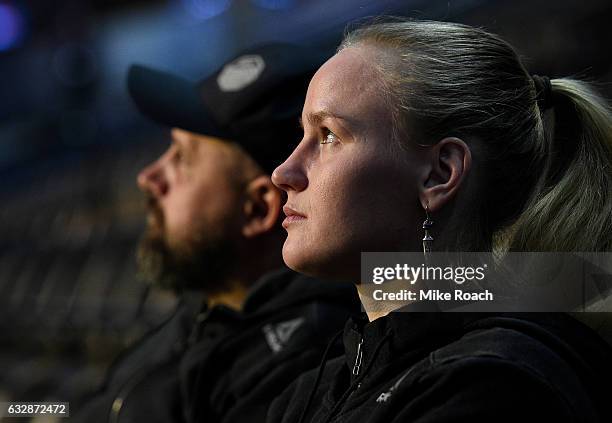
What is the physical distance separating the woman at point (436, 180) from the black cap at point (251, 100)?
503 mm

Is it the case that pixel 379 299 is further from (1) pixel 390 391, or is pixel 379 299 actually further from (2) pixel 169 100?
(2) pixel 169 100

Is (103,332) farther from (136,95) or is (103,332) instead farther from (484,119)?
(484,119)

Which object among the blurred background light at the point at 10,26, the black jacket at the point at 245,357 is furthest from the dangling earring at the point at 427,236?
the blurred background light at the point at 10,26

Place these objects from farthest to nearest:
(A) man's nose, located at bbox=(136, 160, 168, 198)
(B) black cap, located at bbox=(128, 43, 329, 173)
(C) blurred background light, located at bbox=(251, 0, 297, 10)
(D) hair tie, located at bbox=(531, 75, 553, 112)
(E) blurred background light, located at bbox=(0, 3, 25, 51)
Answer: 1. (E) blurred background light, located at bbox=(0, 3, 25, 51)
2. (C) blurred background light, located at bbox=(251, 0, 297, 10)
3. (A) man's nose, located at bbox=(136, 160, 168, 198)
4. (B) black cap, located at bbox=(128, 43, 329, 173)
5. (D) hair tie, located at bbox=(531, 75, 553, 112)

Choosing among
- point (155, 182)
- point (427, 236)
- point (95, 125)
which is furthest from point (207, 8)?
point (427, 236)

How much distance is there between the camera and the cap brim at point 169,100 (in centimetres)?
160

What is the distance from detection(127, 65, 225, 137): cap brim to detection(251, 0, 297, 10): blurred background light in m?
4.23

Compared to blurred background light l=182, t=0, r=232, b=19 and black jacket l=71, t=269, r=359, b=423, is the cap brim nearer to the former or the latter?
black jacket l=71, t=269, r=359, b=423

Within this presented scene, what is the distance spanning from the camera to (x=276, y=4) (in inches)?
245

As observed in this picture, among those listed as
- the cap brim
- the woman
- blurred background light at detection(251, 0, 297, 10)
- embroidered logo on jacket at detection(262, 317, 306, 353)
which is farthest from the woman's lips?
blurred background light at detection(251, 0, 297, 10)

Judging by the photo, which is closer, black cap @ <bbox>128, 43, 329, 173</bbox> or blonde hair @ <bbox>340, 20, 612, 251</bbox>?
blonde hair @ <bbox>340, 20, 612, 251</bbox>

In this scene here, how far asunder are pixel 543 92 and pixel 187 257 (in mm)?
792

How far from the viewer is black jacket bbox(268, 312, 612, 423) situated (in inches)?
31.4

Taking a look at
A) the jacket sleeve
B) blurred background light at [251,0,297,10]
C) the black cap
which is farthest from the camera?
blurred background light at [251,0,297,10]
